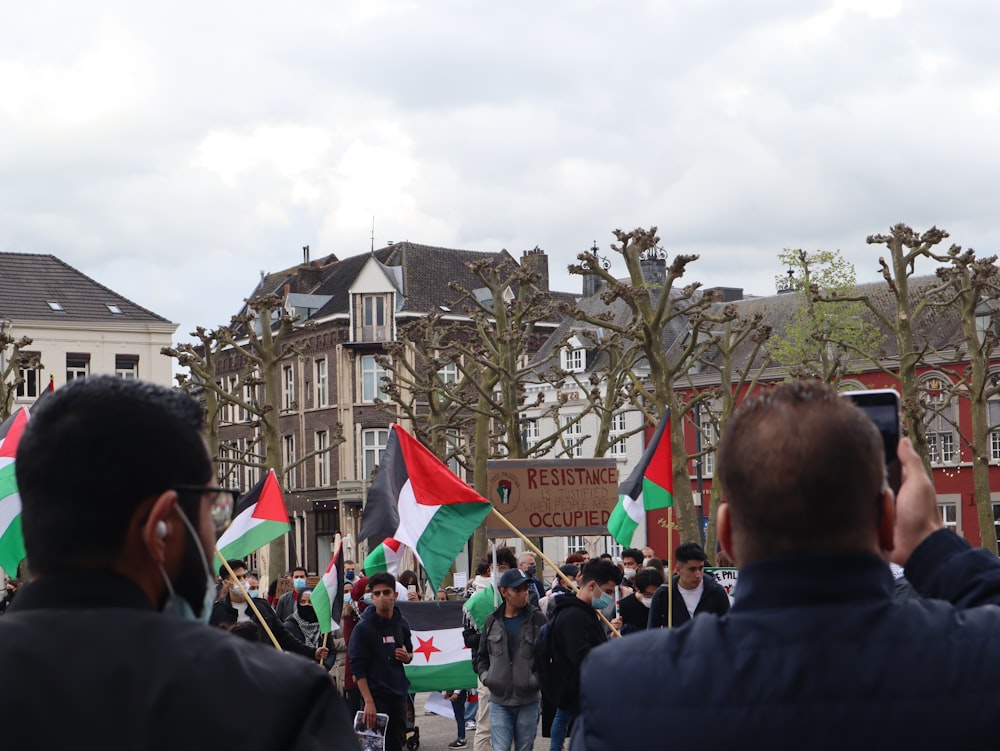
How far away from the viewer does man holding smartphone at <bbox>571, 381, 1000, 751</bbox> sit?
8.13 feet

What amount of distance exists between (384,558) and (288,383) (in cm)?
5798

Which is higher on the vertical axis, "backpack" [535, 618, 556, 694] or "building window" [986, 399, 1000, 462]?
"building window" [986, 399, 1000, 462]

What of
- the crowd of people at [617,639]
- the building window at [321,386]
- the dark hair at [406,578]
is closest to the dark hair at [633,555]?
the dark hair at [406,578]

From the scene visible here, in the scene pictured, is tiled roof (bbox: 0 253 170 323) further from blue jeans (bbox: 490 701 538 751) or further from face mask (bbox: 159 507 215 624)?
face mask (bbox: 159 507 215 624)

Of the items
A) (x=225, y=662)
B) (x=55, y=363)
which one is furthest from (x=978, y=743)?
(x=55, y=363)

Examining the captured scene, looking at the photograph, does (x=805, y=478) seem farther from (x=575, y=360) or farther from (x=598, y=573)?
(x=575, y=360)

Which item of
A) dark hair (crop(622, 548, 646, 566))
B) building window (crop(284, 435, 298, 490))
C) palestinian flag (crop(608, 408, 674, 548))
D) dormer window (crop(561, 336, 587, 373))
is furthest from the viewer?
building window (crop(284, 435, 298, 490))

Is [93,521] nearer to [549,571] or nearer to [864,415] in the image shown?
[864,415]

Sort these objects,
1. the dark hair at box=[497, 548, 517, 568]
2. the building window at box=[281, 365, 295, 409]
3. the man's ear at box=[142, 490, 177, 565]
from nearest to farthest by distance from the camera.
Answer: the man's ear at box=[142, 490, 177, 565]
the dark hair at box=[497, 548, 517, 568]
the building window at box=[281, 365, 295, 409]

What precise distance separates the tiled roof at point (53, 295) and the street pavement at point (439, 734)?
5047cm

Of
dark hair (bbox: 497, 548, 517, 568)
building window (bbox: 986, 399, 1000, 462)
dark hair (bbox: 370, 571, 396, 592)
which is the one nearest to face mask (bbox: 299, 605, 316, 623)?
dark hair (bbox: 497, 548, 517, 568)

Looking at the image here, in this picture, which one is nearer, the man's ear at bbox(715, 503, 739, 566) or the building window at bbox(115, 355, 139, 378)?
the man's ear at bbox(715, 503, 739, 566)

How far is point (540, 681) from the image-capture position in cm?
1184

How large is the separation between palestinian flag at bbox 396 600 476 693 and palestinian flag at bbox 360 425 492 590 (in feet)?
9.14
